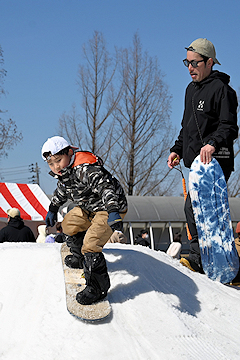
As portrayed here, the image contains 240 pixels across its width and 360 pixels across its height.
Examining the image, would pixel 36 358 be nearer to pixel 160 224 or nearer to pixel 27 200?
pixel 27 200

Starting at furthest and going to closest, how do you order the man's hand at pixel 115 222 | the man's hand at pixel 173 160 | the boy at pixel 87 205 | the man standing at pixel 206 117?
the man's hand at pixel 173 160, the man standing at pixel 206 117, the boy at pixel 87 205, the man's hand at pixel 115 222

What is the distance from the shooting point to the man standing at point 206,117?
11.7 ft

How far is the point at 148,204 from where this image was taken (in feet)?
49.1

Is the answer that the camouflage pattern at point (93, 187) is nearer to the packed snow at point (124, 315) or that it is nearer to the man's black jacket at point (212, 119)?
the packed snow at point (124, 315)

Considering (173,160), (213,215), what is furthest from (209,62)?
(213,215)

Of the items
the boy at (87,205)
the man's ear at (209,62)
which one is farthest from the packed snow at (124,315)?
the man's ear at (209,62)

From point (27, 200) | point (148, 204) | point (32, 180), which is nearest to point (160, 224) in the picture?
point (148, 204)

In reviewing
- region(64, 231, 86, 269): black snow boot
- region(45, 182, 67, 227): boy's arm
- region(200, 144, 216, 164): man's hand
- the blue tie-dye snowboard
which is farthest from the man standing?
region(45, 182, 67, 227): boy's arm

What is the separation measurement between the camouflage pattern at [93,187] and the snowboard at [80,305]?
23.6 inches

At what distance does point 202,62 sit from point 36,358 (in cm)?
302

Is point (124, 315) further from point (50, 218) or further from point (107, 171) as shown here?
point (50, 218)

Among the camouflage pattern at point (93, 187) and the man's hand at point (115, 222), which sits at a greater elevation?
the camouflage pattern at point (93, 187)

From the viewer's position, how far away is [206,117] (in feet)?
12.3

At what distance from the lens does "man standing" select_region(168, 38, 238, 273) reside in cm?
356
